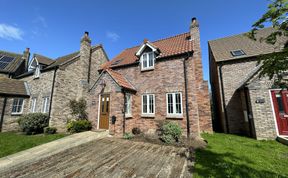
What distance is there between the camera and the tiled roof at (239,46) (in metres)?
12.9

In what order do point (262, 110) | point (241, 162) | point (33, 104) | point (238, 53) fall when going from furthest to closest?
point (33, 104), point (238, 53), point (262, 110), point (241, 162)

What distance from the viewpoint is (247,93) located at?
406 inches

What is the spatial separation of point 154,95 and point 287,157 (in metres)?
8.28

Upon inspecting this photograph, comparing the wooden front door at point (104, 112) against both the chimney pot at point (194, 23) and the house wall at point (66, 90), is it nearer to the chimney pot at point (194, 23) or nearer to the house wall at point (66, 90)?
the house wall at point (66, 90)

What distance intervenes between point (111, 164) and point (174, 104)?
6599 mm

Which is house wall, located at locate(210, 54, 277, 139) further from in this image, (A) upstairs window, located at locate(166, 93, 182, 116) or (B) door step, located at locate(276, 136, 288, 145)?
(A) upstairs window, located at locate(166, 93, 182, 116)

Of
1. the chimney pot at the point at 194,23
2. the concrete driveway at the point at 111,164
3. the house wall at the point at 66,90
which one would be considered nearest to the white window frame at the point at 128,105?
the concrete driveway at the point at 111,164

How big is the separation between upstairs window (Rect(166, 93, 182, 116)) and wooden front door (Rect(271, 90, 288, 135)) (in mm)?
6654

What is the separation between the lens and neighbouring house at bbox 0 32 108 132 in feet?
43.8

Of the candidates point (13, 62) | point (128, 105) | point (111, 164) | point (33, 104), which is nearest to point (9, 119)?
point (33, 104)

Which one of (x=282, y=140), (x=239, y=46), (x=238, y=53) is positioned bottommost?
(x=282, y=140)

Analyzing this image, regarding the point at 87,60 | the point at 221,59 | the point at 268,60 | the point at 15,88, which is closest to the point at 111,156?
the point at 268,60

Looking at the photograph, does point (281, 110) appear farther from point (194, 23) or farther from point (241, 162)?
point (194, 23)

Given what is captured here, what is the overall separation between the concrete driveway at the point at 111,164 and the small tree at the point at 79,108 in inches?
229
